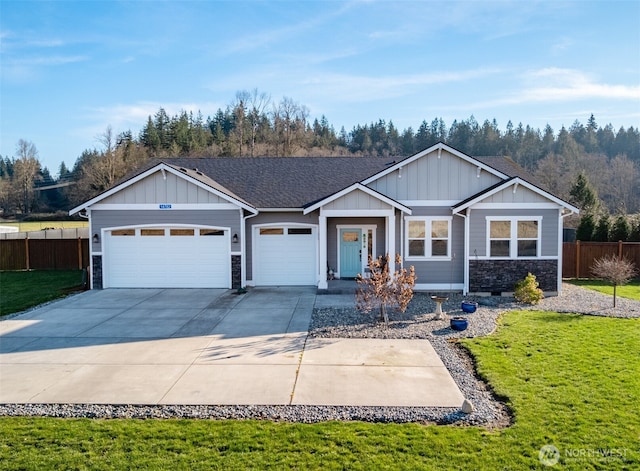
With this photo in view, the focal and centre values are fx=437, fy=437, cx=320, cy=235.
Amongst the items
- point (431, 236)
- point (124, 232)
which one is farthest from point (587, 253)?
point (124, 232)

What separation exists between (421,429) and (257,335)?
4975mm

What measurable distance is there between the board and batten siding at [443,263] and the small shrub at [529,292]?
6.58ft

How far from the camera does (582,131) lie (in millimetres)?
67000

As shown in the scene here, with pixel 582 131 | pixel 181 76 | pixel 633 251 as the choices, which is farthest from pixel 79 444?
pixel 582 131

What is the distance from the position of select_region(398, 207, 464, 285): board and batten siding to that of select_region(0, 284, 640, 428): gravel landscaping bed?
93 centimetres

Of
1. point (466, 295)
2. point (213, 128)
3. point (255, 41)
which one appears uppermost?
point (213, 128)

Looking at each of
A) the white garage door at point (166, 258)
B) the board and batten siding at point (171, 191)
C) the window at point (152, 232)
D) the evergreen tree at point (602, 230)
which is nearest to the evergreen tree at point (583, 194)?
the evergreen tree at point (602, 230)

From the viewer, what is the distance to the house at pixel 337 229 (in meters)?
14.2

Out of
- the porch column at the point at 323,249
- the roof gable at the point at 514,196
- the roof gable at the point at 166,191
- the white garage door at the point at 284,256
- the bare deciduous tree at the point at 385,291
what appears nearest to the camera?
the bare deciduous tree at the point at 385,291

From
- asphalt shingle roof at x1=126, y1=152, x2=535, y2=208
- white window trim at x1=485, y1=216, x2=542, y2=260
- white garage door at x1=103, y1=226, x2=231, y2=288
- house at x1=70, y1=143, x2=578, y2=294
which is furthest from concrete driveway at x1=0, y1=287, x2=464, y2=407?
white window trim at x1=485, y1=216, x2=542, y2=260

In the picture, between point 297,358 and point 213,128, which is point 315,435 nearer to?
point 297,358

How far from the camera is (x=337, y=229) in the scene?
16281mm

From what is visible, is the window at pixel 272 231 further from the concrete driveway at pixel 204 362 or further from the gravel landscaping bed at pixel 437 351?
the gravel landscaping bed at pixel 437 351

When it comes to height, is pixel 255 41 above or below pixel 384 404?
above
